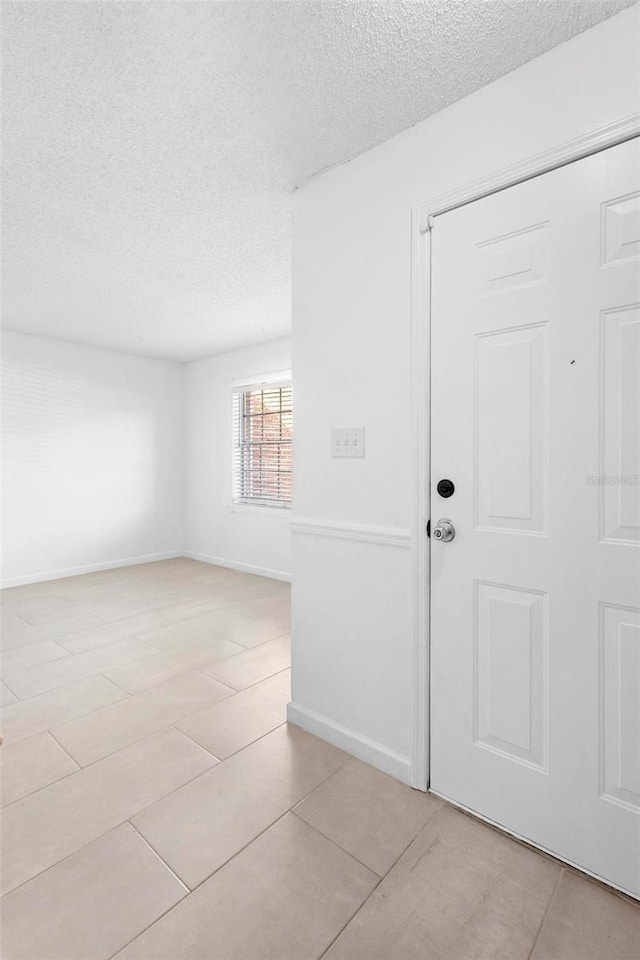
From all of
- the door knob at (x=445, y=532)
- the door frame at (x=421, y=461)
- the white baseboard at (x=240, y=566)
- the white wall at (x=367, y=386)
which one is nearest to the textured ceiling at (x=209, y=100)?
the white wall at (x=367, y=386)

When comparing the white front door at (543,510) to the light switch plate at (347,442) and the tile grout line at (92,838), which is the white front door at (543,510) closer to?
the light switch plate at (347,442)

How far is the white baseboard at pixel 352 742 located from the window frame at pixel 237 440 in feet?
9.16

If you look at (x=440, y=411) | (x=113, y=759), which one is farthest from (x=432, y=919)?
(x=440, y=411)

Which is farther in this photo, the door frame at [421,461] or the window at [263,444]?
the window at [263,444]

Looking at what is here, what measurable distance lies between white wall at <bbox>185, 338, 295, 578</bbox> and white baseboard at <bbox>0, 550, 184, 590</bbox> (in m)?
0.37

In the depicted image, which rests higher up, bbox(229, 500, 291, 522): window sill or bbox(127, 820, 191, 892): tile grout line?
bbox(229, 500, 291, 522): window sill

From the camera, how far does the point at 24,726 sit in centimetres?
212

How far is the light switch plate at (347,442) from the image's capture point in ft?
6.16

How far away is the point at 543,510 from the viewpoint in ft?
4.66

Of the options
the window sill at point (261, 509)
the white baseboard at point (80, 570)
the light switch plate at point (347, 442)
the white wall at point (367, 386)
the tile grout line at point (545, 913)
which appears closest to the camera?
the tile grout line at point (545, 913)

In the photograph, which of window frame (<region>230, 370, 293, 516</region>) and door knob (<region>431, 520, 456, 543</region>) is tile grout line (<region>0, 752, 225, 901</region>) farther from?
window frame (<region>230, 370, 293, 516</region>)

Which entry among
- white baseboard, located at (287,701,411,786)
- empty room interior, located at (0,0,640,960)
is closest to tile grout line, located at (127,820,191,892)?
empty room interior, located at (0,0,640,960)

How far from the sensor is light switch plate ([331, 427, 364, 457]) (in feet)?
6.16

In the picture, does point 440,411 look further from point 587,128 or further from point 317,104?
point 317,104
